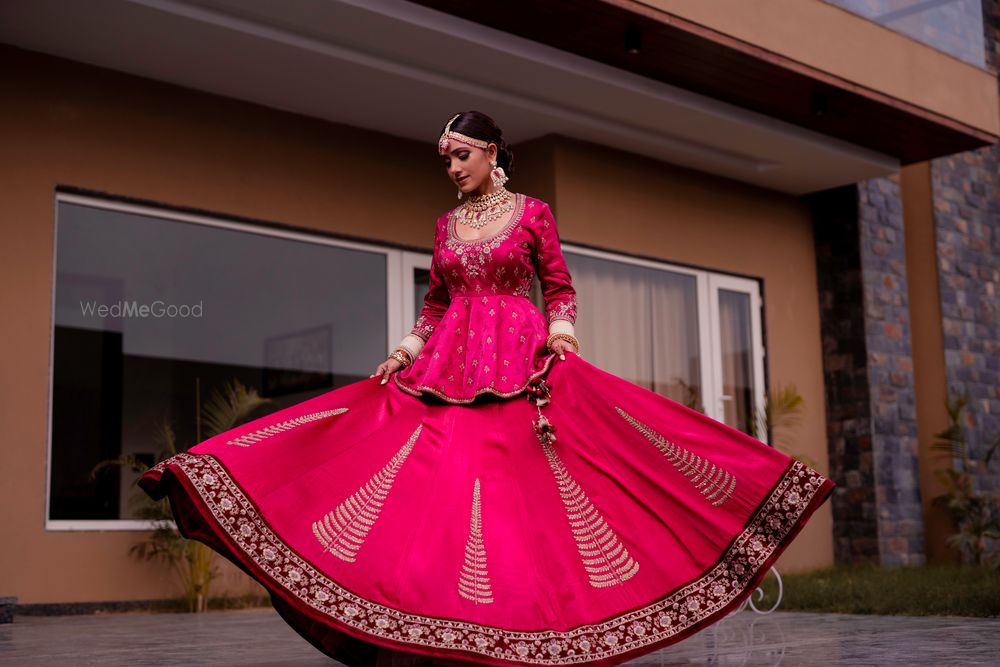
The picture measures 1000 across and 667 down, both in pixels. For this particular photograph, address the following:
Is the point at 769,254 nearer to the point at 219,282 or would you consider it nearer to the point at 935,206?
the point at 935,206

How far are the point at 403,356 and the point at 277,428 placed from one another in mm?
566

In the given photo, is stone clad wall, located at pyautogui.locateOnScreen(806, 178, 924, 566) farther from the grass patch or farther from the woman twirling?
the woman twirling

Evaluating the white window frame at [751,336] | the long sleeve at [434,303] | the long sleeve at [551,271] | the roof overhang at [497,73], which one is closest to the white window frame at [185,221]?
the roof overhang at [497,73]

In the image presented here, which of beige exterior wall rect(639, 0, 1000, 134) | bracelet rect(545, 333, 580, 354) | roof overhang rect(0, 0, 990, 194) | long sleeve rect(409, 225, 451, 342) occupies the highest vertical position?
beige exterior wall rect(639, 0, 1000, 134)

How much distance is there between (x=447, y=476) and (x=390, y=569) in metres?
0.34

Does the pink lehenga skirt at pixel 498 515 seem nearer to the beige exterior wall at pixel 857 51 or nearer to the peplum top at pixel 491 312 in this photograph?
the peplum top at pixel 491 312

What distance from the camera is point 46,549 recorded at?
19.4ft

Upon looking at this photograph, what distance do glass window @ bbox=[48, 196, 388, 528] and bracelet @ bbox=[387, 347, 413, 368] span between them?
3.09 meters

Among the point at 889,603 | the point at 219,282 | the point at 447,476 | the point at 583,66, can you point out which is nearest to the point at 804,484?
the point at 447,476

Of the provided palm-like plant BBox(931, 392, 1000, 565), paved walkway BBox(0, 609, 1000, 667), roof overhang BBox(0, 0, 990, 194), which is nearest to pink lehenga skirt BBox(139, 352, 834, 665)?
paved walkway BBox(0, 609, 1000, 667)

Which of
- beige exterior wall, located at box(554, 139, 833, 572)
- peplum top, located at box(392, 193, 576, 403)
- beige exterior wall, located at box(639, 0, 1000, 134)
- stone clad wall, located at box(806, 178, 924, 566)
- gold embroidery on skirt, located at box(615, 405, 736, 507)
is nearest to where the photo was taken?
gold embroidery on skirt, located at box(615, 405, 736, 507)

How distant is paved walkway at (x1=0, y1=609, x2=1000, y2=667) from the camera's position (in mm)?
3785

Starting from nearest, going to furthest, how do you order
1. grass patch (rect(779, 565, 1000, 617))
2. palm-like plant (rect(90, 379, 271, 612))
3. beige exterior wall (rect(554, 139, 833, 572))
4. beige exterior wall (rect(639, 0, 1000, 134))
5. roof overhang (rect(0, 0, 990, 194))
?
grass patch (rect(779, 565, 1000, 617)), roof overhang (rect(0, 0, 990, 194)), palm-like plant (rect(90, 379, 271, 612)), beige exterior wall (rect(639, 0, 1000, 134)), beige exterior wall (rect(554, 139, 833, 572))

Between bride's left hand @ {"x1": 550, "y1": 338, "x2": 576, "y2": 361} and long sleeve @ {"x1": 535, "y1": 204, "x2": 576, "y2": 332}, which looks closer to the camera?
bride's left hand @ {"x1": 550, "y1": 338, "x2": 576, "y2": 361}
